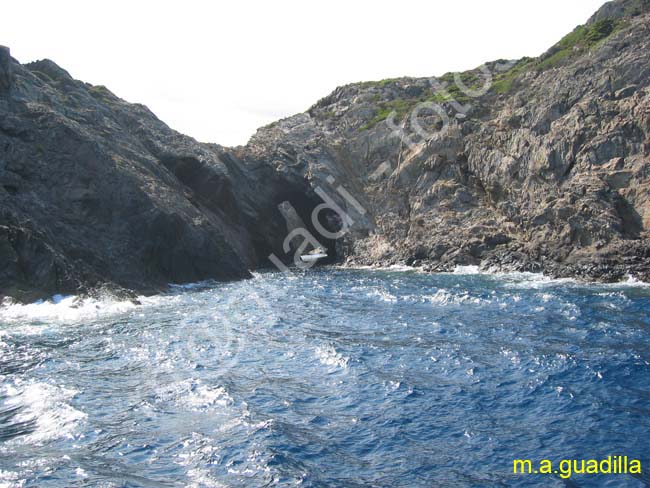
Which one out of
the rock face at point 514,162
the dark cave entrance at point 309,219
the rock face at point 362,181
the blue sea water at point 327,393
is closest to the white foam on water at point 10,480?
the blue sea water at point 327,393

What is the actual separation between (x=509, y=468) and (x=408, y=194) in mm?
63255

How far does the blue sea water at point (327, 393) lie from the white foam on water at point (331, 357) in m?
0.15

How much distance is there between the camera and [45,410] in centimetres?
2142

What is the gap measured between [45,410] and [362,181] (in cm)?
6984

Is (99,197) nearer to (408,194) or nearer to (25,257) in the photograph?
(25,257)

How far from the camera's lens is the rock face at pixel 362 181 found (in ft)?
169

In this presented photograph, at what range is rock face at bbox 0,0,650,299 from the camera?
51.7m

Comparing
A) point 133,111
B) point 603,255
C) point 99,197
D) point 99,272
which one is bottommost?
point 603,255

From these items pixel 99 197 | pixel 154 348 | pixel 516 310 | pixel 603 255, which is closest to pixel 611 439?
pixel 516 310

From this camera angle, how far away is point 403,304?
42438 millimetres

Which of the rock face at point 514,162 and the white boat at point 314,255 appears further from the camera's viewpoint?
the white boat at point 314,255

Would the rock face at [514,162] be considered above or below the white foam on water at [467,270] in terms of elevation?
above

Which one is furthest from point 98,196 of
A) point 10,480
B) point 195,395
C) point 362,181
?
point 10,480

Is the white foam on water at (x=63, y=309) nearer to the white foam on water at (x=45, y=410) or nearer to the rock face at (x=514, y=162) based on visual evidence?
the white foam on water at (x=45, y=410)
